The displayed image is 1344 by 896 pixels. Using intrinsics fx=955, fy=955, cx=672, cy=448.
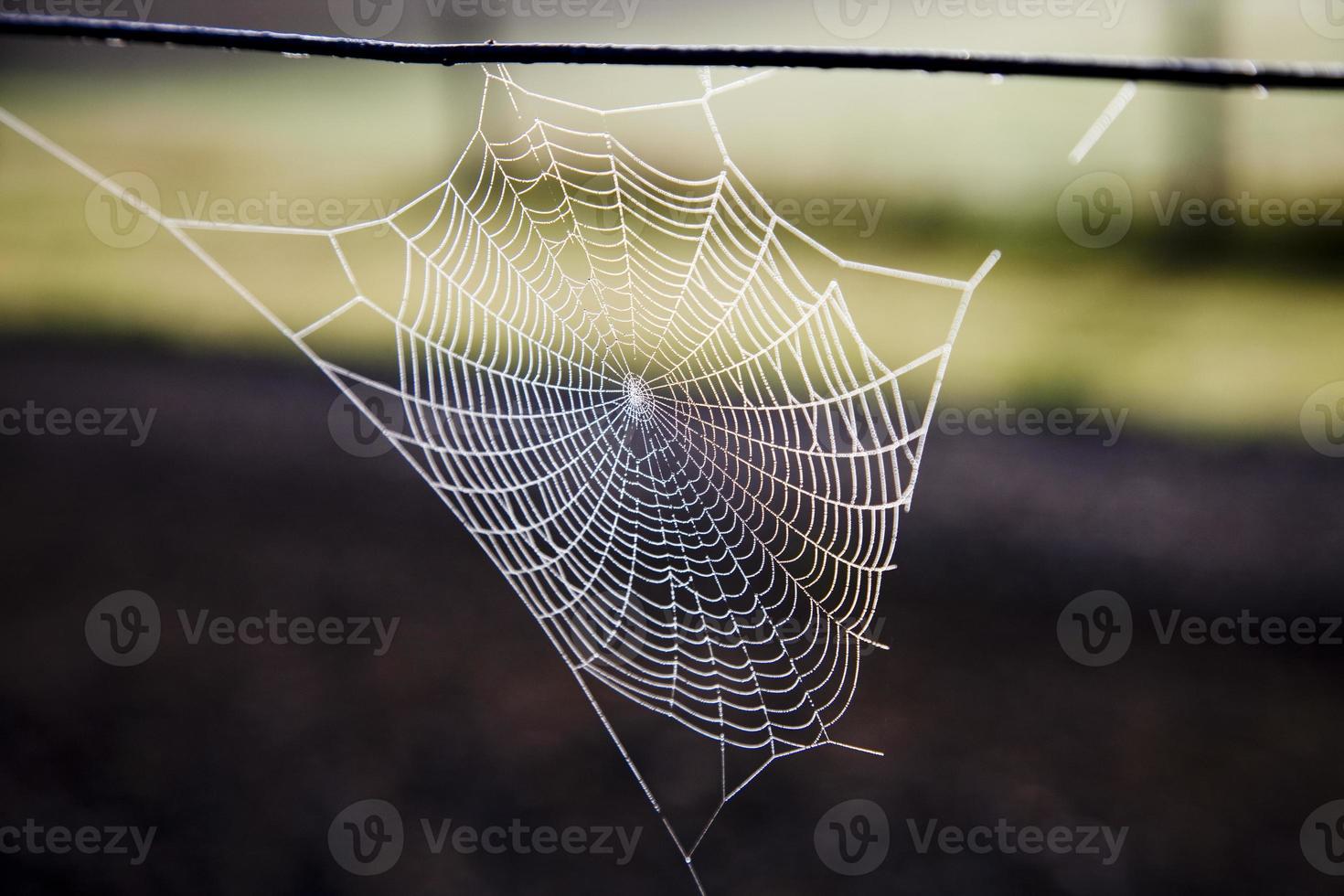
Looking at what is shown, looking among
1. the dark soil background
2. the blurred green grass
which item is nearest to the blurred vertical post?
the blurred green grass

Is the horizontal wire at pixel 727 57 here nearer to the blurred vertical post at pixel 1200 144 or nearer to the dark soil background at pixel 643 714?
the dark soil background at pixel 643 714

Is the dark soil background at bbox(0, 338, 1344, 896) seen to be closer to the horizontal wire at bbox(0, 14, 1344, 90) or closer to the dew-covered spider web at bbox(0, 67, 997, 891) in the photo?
the dew-covered spider web at bbox(0, 67, 997, 891)

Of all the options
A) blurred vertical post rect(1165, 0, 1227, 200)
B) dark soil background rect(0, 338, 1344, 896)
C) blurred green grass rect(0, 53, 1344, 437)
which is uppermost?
blurred vertical post rect(1165, 0, 1227, 200)

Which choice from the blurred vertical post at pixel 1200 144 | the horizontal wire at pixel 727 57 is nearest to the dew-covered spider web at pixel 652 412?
the horizontal wire at pixel 727 57

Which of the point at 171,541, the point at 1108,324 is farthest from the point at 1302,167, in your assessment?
the point at 171,541

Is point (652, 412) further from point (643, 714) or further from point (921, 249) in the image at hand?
point (921, 249)

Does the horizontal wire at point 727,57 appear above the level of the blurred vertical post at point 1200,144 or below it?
below

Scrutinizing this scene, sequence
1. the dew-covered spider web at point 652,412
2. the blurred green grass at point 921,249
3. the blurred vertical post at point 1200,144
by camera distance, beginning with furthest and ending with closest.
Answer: the blurred vertical post at point 1200,144
the blurred green grass at point 921,249
the dew-covered spider web at point 652,412
